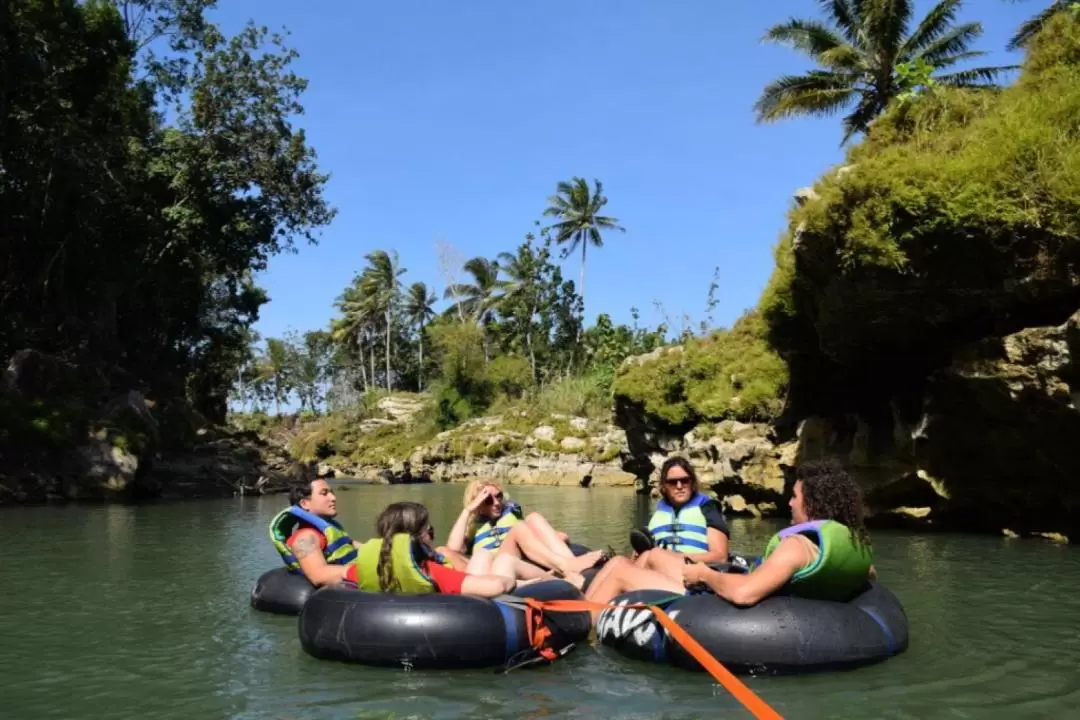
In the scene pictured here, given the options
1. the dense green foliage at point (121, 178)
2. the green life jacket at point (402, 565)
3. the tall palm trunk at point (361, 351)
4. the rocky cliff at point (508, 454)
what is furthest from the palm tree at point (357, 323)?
the green life jacket at point (402, 565)

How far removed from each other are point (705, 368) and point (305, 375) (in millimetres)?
58125

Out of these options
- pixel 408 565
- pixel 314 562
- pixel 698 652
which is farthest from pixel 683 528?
pixel 314 562

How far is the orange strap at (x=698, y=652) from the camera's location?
170 inches

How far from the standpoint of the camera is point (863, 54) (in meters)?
25.1

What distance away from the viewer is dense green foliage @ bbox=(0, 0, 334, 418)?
21.9m

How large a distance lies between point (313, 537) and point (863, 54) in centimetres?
2282

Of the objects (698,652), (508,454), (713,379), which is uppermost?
(713,379)

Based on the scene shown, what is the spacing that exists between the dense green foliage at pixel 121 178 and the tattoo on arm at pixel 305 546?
57.6 feet

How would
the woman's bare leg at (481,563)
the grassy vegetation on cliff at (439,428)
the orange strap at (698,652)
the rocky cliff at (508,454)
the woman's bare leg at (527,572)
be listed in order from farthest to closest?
the grassy vegetation on cliff at (439,428)
the rocky cliff at (508,454)
the woman's bare leg at (527,572)
the woman's bare leg at (481,563)
the orange strap at (698,652)

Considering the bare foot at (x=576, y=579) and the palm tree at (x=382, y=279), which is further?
the palm tree at (x=382, y=279)

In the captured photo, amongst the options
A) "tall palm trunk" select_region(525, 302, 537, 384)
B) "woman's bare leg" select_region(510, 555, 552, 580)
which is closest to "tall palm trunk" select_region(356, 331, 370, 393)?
"tall palm trunk" select_region(525, 302, 537, 384)

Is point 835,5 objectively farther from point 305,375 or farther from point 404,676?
point 305,375

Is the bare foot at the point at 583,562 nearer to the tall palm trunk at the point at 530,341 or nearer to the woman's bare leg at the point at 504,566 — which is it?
the woman's bare leg at the point at 504,566

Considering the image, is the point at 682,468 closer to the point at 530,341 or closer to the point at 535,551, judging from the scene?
the point at 535,551
